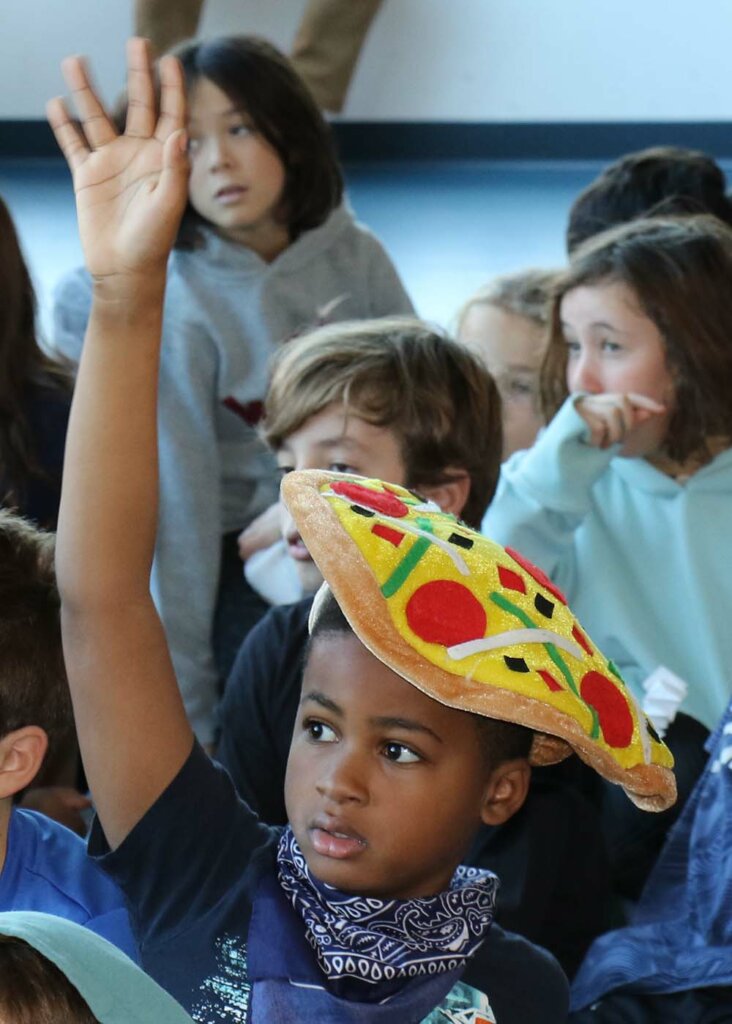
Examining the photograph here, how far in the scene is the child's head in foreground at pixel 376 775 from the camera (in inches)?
40.3

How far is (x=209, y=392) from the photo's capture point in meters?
2.44

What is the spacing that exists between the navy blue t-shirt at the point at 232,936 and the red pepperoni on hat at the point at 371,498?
222 mm

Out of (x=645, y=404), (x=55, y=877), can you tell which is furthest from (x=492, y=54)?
(x=55, y=877)

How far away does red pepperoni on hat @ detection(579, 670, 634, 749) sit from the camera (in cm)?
101

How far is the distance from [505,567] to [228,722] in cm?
63

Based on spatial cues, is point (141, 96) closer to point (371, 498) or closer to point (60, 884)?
point (371, 498)

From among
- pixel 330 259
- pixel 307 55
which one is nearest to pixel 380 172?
pixel 307 55

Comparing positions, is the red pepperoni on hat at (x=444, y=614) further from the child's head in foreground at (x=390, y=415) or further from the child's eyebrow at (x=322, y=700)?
the child's head in foreground at (x=390, y=415)

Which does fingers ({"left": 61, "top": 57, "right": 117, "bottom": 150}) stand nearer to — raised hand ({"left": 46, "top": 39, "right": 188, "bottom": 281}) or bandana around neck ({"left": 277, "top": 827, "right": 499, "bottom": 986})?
raised hand ({"left": 46, "top": 39, "right": 188, "bottom": 281})

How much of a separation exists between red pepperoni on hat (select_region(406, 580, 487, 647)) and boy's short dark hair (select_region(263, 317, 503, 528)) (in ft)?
2.37

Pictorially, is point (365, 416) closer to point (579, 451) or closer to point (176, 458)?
point (579, 451)

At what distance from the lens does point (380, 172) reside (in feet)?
20.9

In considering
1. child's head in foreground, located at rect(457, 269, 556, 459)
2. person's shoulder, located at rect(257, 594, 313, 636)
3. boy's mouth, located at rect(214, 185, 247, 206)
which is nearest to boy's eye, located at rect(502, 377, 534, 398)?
child's head in foreground, located at rect(457, 269, 556, 459)

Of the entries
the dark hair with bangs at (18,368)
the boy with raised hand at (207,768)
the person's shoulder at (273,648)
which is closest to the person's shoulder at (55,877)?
the boy with raised hand at (207,768)
